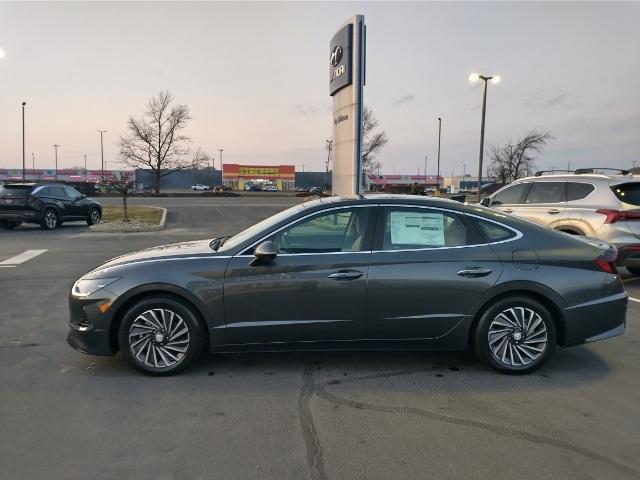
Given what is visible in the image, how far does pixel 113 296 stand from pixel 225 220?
65.8 ft

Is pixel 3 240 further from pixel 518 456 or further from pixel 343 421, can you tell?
pixel 518 456

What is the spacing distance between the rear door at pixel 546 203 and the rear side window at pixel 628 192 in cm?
88

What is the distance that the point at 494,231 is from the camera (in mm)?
4562

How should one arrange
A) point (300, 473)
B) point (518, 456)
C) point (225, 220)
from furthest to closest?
point (225, 220) < point (518, 456) < point (300, 473)

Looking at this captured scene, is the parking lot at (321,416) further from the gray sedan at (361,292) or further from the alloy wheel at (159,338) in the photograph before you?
the gray sedan at (361,292)

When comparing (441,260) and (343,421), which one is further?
(441,260)

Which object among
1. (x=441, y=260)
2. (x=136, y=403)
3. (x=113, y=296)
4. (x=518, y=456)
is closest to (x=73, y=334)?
(x=113, y=296)

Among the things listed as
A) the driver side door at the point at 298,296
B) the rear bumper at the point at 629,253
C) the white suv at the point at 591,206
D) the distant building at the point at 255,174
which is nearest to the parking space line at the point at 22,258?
the driver side door at the point at 298,296

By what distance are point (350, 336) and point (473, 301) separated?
3.58 feet

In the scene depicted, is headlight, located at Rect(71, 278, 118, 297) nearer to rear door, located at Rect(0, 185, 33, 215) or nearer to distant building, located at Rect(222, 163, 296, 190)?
rear door, located at Rect(0, 185, 33, 215)

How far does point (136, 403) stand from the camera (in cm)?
388

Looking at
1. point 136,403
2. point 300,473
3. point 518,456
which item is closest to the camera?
point 300,473

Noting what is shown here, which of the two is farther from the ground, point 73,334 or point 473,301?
point 473,301

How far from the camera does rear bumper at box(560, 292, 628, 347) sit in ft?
14.7
